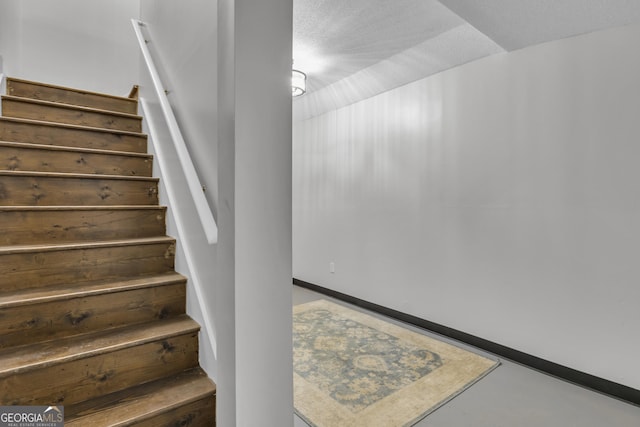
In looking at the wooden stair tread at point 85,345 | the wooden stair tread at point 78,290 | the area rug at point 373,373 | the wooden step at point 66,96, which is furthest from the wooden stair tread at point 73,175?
the area rug at point 373,373

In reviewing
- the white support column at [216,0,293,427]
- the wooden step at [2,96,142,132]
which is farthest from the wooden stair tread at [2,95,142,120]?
the white support column at [216,0,293,427]

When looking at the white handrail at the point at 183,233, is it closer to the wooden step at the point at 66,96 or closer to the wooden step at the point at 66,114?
the wooden step at the point at 66,114

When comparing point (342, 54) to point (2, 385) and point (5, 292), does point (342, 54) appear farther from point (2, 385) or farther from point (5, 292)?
point (2, 385)

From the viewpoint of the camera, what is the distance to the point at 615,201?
1918 millimetres

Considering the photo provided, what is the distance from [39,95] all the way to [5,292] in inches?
76.3

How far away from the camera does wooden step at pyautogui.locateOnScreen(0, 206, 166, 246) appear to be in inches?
60.1

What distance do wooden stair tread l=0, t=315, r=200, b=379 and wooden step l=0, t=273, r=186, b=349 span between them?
42mm

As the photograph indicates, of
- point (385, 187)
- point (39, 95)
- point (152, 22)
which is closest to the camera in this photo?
point (39, 95)

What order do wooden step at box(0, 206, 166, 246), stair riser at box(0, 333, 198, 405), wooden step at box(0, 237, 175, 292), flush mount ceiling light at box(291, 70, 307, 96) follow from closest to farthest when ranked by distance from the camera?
stair riser at box(0, 333, 198, 405), wooden step at box(0, 237, 175, 292), wooden step at box(0, 206, 166, 246), flush mount ceiling light at box(291, 70, 307, 96)

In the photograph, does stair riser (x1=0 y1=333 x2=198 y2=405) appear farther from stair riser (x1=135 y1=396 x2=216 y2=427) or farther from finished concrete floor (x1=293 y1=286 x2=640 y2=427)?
finished concrete floor (x1=293 y1=286 x2=640 y2=427)

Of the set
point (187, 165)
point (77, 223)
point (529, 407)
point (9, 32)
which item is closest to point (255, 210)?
point (187, 165)

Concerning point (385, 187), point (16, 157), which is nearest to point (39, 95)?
point (16, 157)

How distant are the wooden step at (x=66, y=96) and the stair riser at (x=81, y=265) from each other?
5.56 feet

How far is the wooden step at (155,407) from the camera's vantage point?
1.12 m
